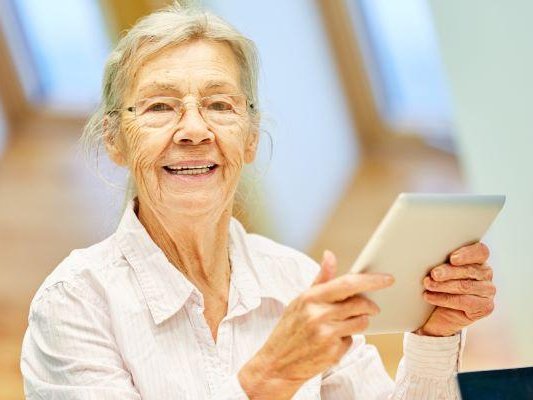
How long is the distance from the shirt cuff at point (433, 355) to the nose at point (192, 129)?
533 mm

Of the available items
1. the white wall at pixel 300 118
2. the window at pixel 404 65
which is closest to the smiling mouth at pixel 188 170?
the white wall at pixel 300 118

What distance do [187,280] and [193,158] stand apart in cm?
A: 23

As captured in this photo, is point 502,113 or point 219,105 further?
point 502,113

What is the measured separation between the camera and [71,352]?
198cm

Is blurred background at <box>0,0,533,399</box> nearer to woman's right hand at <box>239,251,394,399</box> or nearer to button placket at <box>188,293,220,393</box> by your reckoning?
button placket at <box>188,293,220,393</box>

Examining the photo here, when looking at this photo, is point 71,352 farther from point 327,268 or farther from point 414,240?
point 414,240

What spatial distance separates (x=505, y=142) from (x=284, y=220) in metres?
1.83

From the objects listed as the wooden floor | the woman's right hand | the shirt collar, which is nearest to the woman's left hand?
the woman's right hand

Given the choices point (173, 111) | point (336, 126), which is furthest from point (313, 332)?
point (336, 126)

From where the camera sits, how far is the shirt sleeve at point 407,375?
83.1 inches

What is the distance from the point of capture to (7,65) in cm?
774

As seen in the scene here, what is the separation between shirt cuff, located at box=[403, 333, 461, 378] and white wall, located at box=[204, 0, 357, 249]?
3.26 metres

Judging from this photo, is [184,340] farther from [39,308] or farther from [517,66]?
[517,66]

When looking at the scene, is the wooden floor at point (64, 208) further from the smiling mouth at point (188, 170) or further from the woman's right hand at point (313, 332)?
the woman's right hand at point (313, 332)
